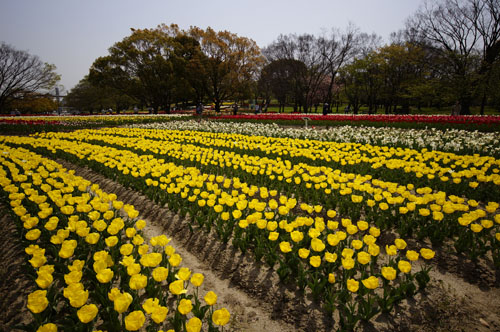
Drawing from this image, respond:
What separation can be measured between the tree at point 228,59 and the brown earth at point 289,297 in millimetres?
33858

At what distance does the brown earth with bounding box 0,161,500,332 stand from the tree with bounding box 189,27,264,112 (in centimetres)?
3386

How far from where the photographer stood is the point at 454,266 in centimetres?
304

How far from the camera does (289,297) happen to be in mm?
2676

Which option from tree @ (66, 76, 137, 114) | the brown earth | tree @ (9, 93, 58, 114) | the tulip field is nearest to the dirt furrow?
the brown earth

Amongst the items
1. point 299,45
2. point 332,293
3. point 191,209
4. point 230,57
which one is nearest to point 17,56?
point 230,57

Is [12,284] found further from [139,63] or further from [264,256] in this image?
[139,63]

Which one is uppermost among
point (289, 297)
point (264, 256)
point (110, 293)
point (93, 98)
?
point (93, 98)

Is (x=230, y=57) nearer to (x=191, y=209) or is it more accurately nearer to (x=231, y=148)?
(x=231, y=148)

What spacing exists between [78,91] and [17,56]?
2664cm

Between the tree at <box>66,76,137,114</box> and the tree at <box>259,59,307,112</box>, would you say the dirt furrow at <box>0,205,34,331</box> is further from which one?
the tree at <box>66,76,137,114</box>

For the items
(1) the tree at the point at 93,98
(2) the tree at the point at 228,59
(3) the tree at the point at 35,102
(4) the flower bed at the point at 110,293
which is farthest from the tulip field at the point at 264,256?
(1) the tree at the point at 93,98

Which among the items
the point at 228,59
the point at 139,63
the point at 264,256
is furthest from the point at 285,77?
the point at 264,256

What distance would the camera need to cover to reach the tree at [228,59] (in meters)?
33.4

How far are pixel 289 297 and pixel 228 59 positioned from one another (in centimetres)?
3557
